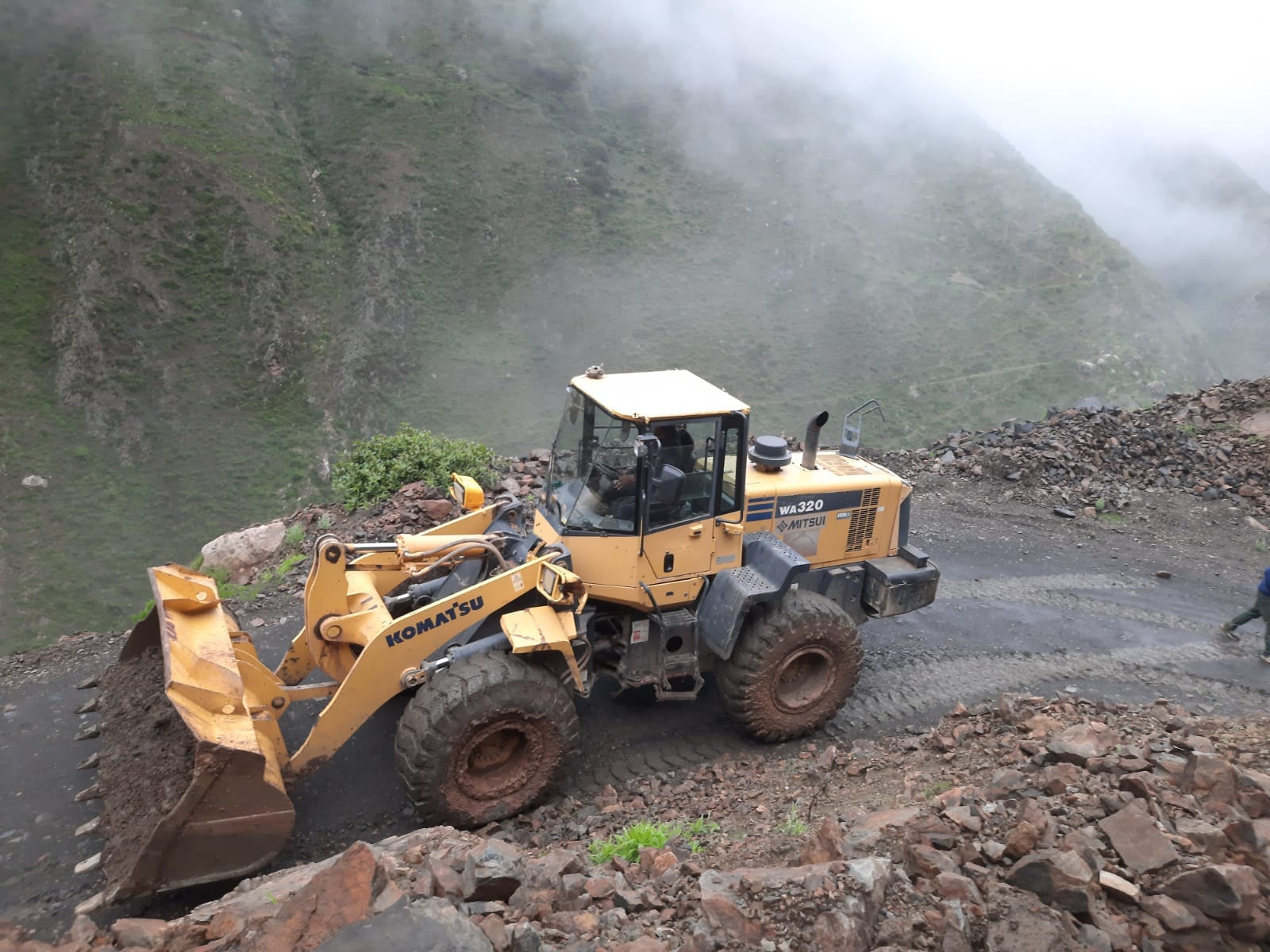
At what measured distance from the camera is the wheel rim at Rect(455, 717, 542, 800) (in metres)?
5.30

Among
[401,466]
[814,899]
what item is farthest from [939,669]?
[401,466]

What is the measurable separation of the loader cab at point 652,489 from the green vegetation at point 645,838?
1555 millimetres

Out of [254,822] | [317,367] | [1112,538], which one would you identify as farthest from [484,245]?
[254,822]

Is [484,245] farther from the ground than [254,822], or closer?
farther from the ground

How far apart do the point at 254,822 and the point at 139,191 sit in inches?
1313

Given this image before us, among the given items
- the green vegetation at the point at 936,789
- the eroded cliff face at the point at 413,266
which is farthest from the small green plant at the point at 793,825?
the eroded cliff face at the point at 413,266

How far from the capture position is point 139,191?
3053 cm

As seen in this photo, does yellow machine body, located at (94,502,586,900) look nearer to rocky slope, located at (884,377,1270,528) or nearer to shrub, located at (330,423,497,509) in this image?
shrub, located at (330,423,497,509)

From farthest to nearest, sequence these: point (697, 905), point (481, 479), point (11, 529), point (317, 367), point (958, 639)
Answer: point (317, 367)
point (11, 529)
point (481, 479)
point (958, 639)
point (697, 905)

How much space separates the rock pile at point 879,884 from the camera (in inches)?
126

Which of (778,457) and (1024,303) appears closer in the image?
(778,457)

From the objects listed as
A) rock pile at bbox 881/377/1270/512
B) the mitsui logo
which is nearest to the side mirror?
the mitsui logo

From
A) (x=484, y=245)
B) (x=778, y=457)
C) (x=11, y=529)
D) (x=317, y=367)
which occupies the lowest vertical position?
(x=11, y=529)

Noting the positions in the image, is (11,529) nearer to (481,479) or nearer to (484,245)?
(481,479)
